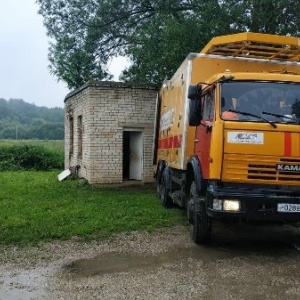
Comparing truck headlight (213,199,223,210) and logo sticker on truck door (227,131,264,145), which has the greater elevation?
logo sticker on truck door (227,131,264,145)

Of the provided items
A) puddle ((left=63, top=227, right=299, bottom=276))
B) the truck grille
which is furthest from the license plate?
puddle ((left=63, top=227, right=299, bottom=276))

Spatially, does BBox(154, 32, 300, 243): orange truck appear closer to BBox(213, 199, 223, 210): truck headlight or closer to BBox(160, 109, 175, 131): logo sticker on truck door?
BBox(213, 199, 223, 210): truck headlight

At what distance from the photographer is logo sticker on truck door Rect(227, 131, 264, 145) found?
243 inches

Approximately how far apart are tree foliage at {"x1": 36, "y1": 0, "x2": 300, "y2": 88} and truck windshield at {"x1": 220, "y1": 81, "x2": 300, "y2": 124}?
6.02 meters

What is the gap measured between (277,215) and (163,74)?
859 cm

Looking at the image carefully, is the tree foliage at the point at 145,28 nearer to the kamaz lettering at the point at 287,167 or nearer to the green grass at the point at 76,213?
the green grass at the point at 76,213

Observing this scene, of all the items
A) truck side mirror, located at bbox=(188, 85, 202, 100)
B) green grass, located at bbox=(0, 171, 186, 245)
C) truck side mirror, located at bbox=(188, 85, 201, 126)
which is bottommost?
green grass, located at bbox=(0, 171, 186, 245)

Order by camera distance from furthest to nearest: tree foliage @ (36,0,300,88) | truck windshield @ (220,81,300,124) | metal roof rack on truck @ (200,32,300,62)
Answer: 1. tree foliage @ (36,0,300,88)
2. metal roof rack on truck @ (200,32,300,62)
3. truck windshield @ (220,81,300,124)

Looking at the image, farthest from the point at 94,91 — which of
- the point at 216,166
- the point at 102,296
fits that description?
the point at 102,296

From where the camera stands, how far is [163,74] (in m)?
14.0

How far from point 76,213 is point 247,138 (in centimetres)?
455

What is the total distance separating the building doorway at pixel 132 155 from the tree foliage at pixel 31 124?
146 feet

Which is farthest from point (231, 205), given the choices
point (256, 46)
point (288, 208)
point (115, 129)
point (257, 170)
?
point (115, 129)

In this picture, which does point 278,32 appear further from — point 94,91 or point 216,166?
point 216,166
